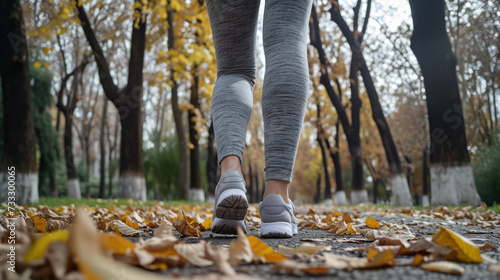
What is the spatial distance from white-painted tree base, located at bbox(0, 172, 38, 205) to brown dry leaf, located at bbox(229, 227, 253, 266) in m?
4.54

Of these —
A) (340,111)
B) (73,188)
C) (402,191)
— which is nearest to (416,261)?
(402,191)

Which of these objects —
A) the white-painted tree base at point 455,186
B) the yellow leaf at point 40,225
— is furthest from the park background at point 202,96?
the yellow leaf at point 40,225

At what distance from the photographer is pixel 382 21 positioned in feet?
55.8

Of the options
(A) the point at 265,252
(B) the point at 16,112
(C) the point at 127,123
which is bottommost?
(A) the point at 265,252

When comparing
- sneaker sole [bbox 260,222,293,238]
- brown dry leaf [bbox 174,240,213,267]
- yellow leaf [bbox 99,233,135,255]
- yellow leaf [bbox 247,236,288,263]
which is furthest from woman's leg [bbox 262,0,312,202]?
yellow leaf [bbox 99,233,135,255]

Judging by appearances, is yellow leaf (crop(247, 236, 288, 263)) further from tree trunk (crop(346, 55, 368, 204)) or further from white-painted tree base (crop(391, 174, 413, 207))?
tree trunk (crop(346, 55, 368, 204))

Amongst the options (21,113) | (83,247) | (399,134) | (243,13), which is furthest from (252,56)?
(399,134)

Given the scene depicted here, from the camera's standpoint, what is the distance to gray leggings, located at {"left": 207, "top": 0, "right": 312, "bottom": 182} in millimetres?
1666

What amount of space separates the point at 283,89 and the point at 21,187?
14.0 feet

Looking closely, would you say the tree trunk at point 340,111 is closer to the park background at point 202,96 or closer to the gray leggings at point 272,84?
the park background at point 202,96

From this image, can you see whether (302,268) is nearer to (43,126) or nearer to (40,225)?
(40,225)

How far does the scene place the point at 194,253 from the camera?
963 mm

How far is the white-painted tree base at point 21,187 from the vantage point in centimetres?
455

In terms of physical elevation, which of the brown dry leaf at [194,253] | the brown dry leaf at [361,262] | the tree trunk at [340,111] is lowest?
the brown dry leaf at [361,262]
